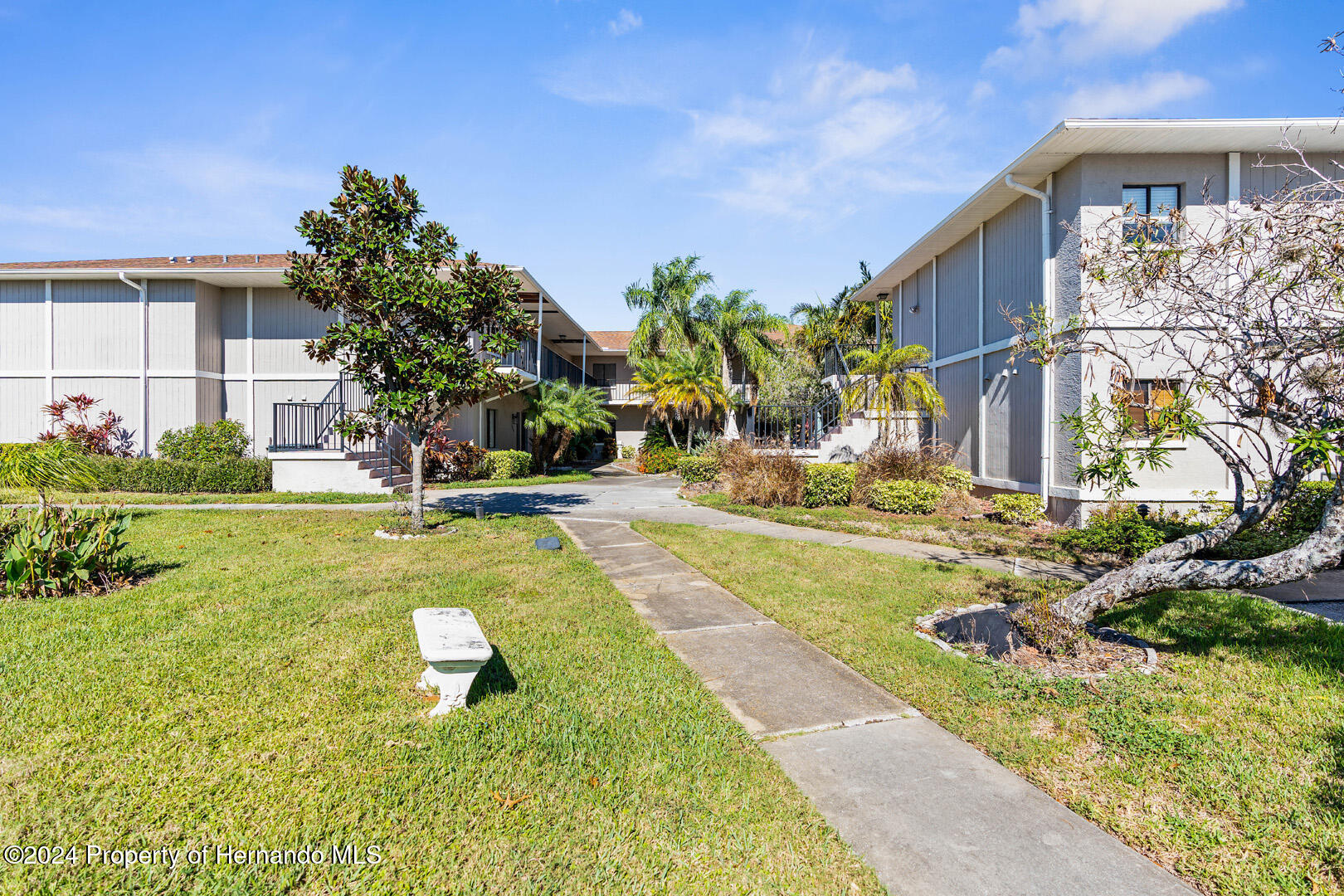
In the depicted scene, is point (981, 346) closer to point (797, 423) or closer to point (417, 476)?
point (797, 423)

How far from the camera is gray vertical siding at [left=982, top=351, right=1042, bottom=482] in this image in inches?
444

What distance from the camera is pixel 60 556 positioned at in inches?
230

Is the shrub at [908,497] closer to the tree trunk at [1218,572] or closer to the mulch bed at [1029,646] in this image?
the mulch bed at [1029,646]

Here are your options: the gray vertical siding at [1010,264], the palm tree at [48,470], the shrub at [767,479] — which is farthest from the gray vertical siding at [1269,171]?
the palm tree at [48,470]

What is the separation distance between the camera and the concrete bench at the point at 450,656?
131 inches

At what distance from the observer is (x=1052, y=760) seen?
3178mm

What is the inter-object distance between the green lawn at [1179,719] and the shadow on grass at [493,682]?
7.30ft

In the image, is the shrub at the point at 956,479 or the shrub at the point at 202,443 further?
the shrub at the point at 202,443

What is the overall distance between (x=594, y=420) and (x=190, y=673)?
57.9ft

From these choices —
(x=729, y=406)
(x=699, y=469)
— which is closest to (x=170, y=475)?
(x=699, y=469)

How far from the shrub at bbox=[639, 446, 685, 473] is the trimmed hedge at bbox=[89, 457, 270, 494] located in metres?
12.7

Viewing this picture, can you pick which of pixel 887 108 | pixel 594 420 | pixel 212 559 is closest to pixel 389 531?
pixel 212 559

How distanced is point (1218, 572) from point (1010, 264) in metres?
9.15

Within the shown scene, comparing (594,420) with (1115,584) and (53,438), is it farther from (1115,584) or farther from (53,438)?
(1115,584)
